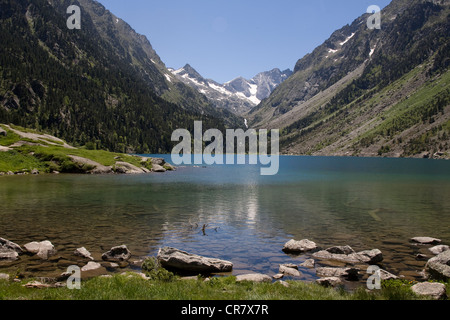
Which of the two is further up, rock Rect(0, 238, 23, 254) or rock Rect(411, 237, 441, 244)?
rock Rect(0, 238, 23, 254)

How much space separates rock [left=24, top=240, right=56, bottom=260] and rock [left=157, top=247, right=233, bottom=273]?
7.85 m

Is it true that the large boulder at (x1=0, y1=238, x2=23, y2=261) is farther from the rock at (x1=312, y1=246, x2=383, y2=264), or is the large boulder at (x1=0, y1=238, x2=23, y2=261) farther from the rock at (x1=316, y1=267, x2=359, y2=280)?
the rock at (x1=312, y1=246, x2=383, y2=264)

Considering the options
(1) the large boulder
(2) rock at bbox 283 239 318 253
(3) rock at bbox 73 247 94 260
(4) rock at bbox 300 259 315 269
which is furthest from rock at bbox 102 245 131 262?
(4) rock at bbox 300 259 315 269

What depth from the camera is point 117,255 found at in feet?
70.7

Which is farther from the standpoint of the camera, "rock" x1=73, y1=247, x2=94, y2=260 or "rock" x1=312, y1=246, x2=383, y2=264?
"rock" x1=73, y1=247, x2=94, y2=260

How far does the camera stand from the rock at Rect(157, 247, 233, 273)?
1966 centimetres

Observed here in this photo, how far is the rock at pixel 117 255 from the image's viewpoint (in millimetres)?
21297

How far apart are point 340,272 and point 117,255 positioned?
1440 centimetres

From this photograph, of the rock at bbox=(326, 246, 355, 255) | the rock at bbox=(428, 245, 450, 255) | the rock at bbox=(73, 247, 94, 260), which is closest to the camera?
the rock at bbox=(73, 247, 94, 260)

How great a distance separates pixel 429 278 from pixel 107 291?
1737 centimetres

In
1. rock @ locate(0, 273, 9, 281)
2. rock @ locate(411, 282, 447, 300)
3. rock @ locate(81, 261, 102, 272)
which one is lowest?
rock @ locate(81, 261, 102, 272)

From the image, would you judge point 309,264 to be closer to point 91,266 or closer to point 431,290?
point 431,290
